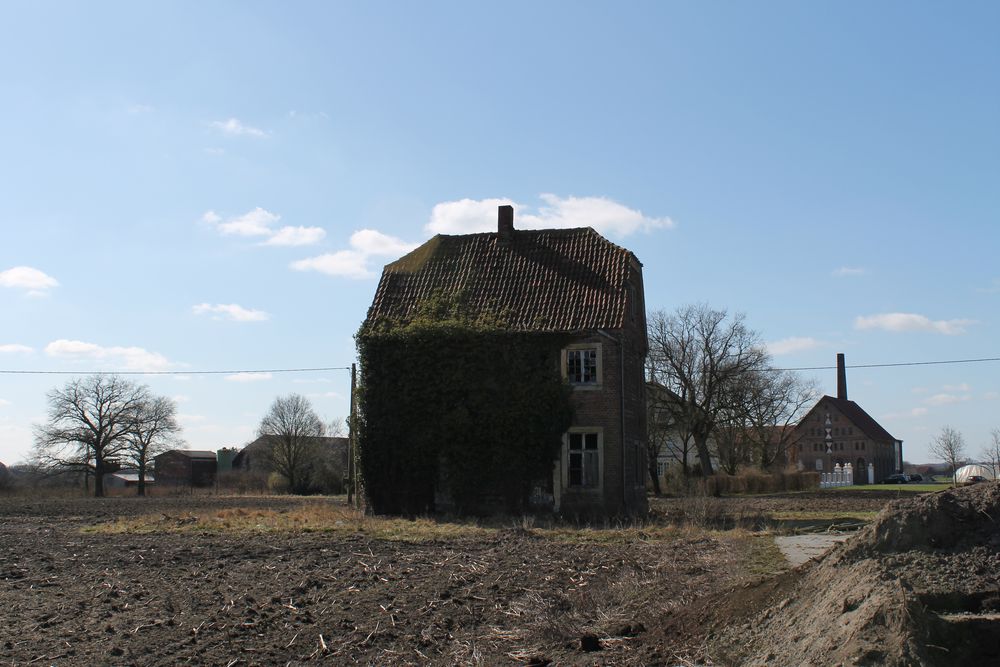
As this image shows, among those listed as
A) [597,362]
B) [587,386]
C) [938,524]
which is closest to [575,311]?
[597,362]

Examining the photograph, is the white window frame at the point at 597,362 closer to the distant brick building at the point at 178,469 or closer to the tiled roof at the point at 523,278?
the tiled roof at the point at 523,278

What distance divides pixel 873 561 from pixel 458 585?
21.8 feet

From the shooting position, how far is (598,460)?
93.2 feet

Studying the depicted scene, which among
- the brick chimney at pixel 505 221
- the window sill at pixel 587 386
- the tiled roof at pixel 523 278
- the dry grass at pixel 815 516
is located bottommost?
the dry grass at pixel 815 516

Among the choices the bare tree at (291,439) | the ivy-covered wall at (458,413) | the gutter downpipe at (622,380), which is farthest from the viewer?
the bare tree at (291,439)

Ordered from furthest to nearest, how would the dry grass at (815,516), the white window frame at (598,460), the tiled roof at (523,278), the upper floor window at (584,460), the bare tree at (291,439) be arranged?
the bare tree at (291,439) < the tiled roof at (523,278) < the upper floor window at (584,460) < the white window frame at (598,460) < the dry grass at (815,516)

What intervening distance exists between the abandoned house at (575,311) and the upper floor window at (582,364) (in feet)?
0.10

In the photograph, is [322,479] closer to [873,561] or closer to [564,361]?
[564,361]

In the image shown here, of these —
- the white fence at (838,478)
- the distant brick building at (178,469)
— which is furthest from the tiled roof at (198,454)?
the white fence at (838,478)

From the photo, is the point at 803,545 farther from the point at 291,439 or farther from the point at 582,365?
the point at 291,439

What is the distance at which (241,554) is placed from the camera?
1770 cm

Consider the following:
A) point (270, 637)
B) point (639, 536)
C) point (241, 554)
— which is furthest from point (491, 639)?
point (639, 536)

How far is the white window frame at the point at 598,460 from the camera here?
28234mm

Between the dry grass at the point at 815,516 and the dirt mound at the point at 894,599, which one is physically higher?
the dirt mound at the point at 894,599
